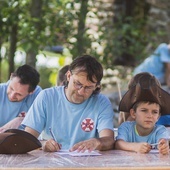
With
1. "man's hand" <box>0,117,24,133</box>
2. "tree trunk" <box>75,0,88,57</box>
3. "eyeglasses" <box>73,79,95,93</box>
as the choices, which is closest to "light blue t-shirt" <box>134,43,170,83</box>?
"tree trunk" <box>75,0,88,57</box>

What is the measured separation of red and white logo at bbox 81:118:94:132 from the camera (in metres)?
5.07

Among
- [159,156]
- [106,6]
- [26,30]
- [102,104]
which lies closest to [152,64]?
[26,30]

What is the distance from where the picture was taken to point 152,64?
8852 mm

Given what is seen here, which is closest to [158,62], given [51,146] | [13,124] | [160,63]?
[160,63]

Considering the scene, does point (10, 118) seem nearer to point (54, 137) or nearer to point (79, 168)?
point (54, 137)

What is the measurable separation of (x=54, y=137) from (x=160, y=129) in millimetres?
700

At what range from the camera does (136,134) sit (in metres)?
5.02

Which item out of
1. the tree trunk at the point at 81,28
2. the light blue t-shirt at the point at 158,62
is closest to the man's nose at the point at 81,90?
the tree trunk at the point at 81,28

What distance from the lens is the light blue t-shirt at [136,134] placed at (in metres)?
4.96

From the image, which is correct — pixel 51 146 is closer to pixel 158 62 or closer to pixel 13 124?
pixel 13 124

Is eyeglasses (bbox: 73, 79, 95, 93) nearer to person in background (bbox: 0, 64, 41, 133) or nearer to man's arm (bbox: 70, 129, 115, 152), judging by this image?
man's arm (bbox: 70, 129, 115, 152)

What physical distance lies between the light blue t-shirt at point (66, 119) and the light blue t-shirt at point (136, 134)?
95 millimetres

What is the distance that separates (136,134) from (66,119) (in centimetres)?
47

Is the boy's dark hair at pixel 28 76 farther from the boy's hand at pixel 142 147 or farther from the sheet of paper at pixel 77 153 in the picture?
the boy's hand at pixel 142 147
